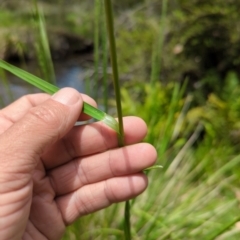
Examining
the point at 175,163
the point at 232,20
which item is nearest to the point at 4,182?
the point at 175,163

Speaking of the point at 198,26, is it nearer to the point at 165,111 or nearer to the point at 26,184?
the point at 165,111

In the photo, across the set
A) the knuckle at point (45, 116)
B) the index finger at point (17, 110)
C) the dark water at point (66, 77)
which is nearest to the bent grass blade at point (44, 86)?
the knuckle at point (45, 116)

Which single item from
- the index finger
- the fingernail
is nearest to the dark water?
the index finger

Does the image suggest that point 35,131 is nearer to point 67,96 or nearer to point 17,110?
point 67,96

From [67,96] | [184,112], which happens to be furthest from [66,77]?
[67,96]

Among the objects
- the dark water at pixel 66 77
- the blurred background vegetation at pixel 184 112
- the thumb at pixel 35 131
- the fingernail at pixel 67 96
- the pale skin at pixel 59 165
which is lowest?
the dark water at pixel 66 77

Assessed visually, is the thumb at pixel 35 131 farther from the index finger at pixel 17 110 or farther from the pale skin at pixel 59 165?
the index finger at pixel 17 110
